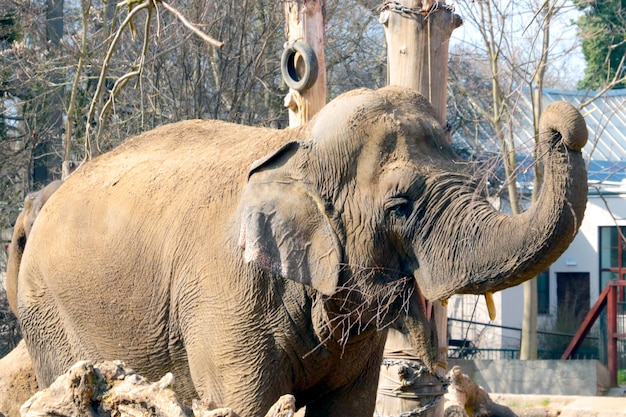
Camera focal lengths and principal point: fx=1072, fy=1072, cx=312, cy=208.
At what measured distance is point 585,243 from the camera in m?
27.2

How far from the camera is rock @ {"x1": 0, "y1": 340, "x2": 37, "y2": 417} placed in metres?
Answer: 8.00

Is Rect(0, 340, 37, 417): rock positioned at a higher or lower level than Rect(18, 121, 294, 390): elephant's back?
lower

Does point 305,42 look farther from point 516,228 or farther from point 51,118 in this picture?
point 51,118

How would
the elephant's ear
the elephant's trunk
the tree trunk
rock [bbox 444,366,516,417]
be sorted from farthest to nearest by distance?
1. the tree trunk
2. rock [bbox 444,366,516,417]
3. the elephant's ear
4. the elephant's trunk

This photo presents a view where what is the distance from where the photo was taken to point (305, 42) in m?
9.06

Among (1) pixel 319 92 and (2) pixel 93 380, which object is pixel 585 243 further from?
(2) pixel 93 380

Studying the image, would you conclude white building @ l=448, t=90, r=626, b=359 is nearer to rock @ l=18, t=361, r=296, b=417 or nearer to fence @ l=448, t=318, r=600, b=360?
fence @ l=448, t=318, r=600, b=360

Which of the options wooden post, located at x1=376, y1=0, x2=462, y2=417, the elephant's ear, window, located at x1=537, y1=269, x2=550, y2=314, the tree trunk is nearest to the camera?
the elephant's ear

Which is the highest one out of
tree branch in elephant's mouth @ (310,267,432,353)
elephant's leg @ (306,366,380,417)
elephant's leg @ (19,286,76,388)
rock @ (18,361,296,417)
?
tree branch in elephant's mouth @ (310,267,432,353)

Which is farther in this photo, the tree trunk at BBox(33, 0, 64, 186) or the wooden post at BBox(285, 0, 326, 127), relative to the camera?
the tree trunk at BBox(33, 0, 64, 186)

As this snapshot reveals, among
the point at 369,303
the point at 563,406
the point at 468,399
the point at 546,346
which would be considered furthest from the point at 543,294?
the point at 369,303

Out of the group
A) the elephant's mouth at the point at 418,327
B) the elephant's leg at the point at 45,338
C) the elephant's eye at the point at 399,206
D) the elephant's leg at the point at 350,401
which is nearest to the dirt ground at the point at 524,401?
the elephant's leg at the point at 45,338

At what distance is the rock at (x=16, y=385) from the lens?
800 cm

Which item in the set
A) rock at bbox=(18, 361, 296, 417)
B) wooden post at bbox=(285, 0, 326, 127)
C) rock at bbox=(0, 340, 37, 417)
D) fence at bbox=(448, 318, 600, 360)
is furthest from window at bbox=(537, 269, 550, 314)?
rock at bbox=(18, 361, 296, 417)
